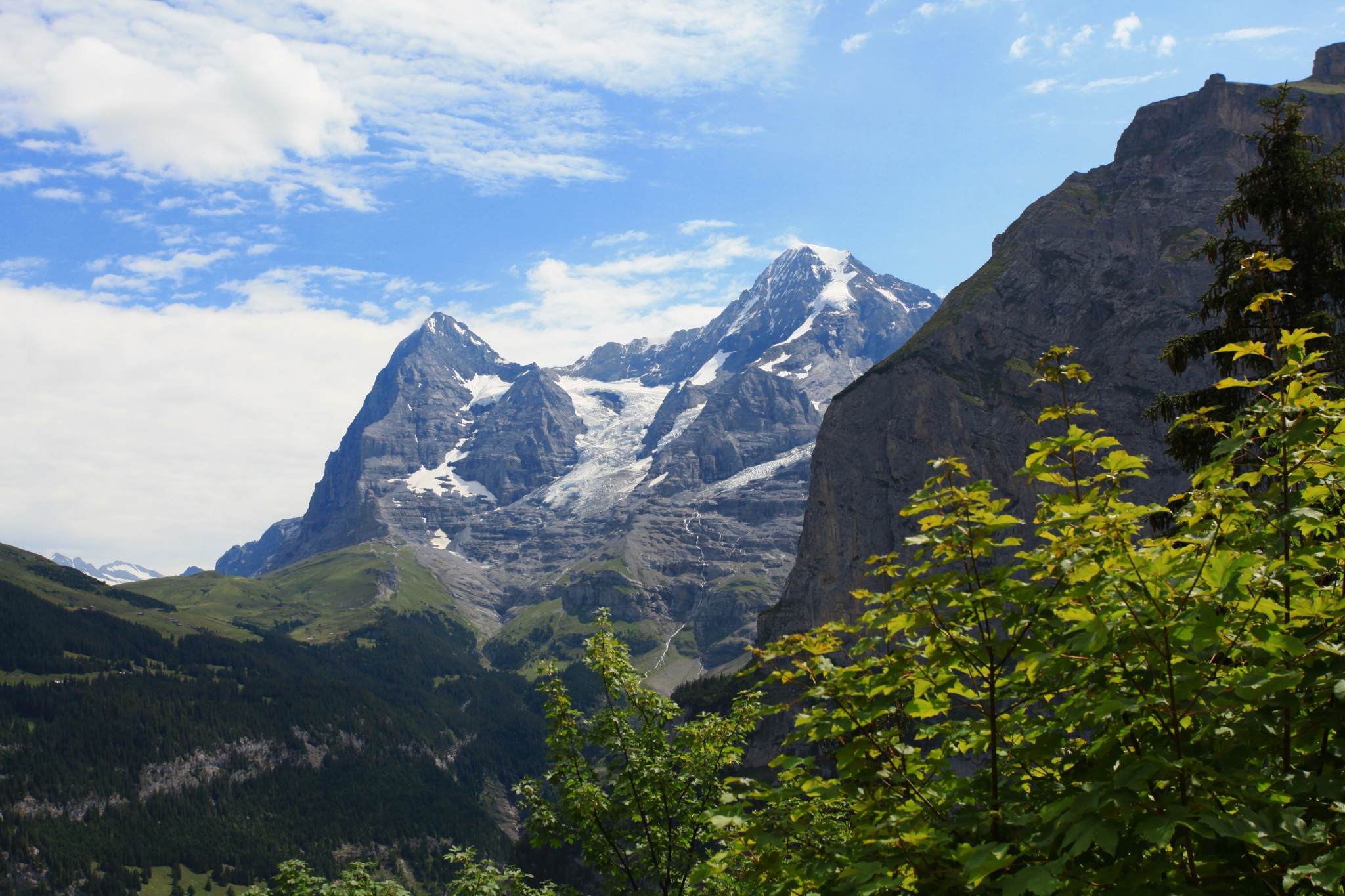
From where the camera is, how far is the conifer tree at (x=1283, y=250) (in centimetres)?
2059

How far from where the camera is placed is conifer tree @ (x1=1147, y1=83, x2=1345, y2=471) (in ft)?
67.6

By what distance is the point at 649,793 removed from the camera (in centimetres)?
1641

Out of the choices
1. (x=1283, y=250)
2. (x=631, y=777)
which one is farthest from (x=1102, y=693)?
(x=1283, y=250)

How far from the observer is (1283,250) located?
21.5 metres

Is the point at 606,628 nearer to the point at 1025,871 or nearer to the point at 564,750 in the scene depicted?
the point at 564,750

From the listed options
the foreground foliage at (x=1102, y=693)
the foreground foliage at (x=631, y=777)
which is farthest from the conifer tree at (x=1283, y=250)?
the foreground foliage at (x=1102, y=693)

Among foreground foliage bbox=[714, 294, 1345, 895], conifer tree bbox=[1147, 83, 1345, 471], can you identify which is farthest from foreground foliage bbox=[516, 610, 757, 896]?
conifer tree bbox=[1147, 83, 1345, 471]

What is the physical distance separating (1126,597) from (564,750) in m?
13.9

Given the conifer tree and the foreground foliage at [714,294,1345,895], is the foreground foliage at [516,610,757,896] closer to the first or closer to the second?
the foreground foliage at [714,294,1345,895]

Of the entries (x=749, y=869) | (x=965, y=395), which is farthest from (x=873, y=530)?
(x=749, y=869)

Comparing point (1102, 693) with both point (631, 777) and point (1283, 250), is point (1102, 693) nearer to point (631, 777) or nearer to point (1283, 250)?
point (631, 777)

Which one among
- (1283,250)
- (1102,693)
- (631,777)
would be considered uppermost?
(1283,250)

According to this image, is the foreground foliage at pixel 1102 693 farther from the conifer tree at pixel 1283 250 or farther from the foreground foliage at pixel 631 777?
the conifer tree at pixel 1283 250

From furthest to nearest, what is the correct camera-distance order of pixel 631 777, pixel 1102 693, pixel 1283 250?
pixel 1283 250, pixel 631 777, pixel 1102 693
